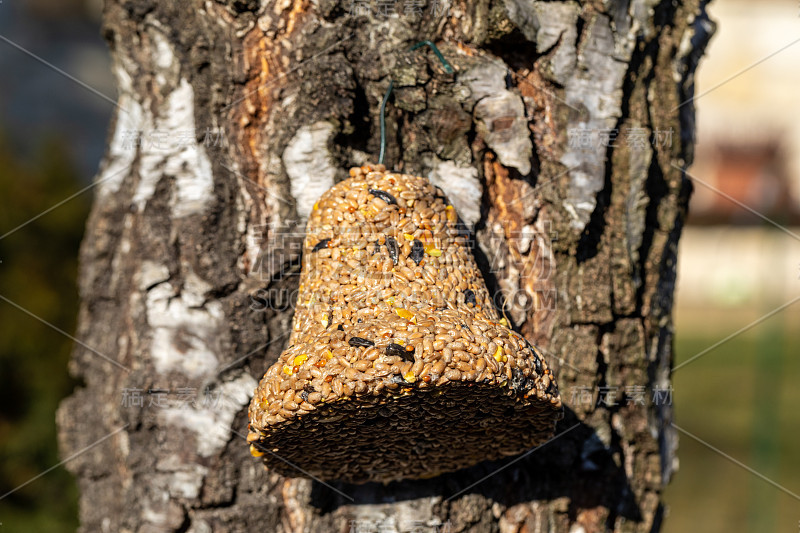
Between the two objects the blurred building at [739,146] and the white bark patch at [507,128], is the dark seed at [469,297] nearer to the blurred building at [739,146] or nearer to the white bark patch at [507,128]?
the white bark patch at [507,128]

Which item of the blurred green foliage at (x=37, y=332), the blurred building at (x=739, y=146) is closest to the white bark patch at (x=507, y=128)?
the blurred green foliage at (x=37, y=332)

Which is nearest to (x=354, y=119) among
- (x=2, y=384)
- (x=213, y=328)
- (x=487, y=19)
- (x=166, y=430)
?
(x=487, y=19)

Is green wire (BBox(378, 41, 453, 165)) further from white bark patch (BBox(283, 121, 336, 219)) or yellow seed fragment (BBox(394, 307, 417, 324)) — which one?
yellow seed fragment (BBox(394, 307, 417, 324))

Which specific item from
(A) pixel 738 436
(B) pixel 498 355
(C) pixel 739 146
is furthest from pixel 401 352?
(C) pixel 739 146

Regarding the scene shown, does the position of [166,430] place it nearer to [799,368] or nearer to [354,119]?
[354,119]

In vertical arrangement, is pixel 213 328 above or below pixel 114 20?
below

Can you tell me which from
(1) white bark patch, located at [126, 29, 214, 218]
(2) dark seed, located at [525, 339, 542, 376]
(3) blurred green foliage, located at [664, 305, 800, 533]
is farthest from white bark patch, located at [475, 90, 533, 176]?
(3) blurred green foliage, located at [664, 305, 800, 533]

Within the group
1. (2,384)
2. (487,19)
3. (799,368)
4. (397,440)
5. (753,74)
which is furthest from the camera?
(753,74)
